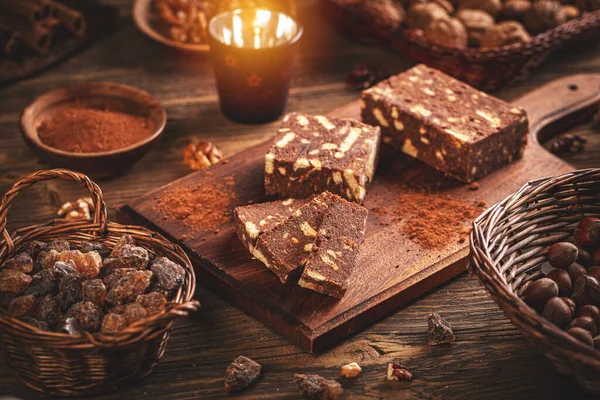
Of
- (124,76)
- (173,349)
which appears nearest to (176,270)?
(173,349)

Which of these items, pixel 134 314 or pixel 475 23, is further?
pixel 475 23

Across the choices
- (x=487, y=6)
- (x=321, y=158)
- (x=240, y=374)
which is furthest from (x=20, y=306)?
(x=487, y=6)

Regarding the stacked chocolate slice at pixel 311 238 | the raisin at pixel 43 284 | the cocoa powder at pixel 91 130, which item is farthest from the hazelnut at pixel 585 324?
the cocoa powder at pixel 91 130

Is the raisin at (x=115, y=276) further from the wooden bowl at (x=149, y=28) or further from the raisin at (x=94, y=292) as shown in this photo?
the wooden bowl at (x=149, y=28)

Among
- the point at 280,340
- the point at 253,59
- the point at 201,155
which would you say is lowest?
the point at 280,340

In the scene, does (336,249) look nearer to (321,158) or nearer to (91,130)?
(321,158)
